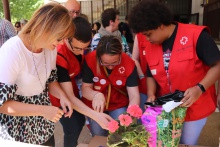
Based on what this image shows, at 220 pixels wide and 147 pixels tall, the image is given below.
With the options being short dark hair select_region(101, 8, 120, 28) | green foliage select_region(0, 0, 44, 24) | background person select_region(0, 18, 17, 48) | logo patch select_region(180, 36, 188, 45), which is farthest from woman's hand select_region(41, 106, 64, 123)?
green foliage select_region(0, 0, 44, 24)

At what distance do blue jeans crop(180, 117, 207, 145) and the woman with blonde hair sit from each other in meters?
0.73

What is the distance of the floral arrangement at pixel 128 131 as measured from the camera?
35.9 inches

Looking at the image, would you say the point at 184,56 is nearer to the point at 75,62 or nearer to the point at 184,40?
the point at 184,40

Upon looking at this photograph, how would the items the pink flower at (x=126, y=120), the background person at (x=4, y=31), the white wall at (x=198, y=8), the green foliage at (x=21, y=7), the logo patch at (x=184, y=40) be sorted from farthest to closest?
the green foliage at (x=21, y=7), the white wall at (x=198, y=8), the background person at (x=4, y=31), the logo patch at (x=184, y=40), the pink flower at (x=126, y=120)

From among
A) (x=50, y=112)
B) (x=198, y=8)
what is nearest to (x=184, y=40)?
(x=50, y=112)

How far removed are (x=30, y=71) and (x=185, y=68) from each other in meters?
0.76

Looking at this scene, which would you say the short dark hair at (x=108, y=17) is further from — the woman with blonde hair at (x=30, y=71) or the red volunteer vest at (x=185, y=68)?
the woman with blonde hair at (x=30, y=71)

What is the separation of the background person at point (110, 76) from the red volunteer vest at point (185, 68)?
17 cm

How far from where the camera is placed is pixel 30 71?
0.99 meters

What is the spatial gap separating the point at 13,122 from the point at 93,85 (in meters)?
0.56

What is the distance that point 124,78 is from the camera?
1420mm

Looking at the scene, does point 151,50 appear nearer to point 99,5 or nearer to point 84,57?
point 84,57

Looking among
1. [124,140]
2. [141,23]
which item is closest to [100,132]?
[124,140]

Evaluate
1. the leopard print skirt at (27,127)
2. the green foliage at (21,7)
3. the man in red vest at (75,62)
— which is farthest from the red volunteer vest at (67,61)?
the green foliage at (21,7)
